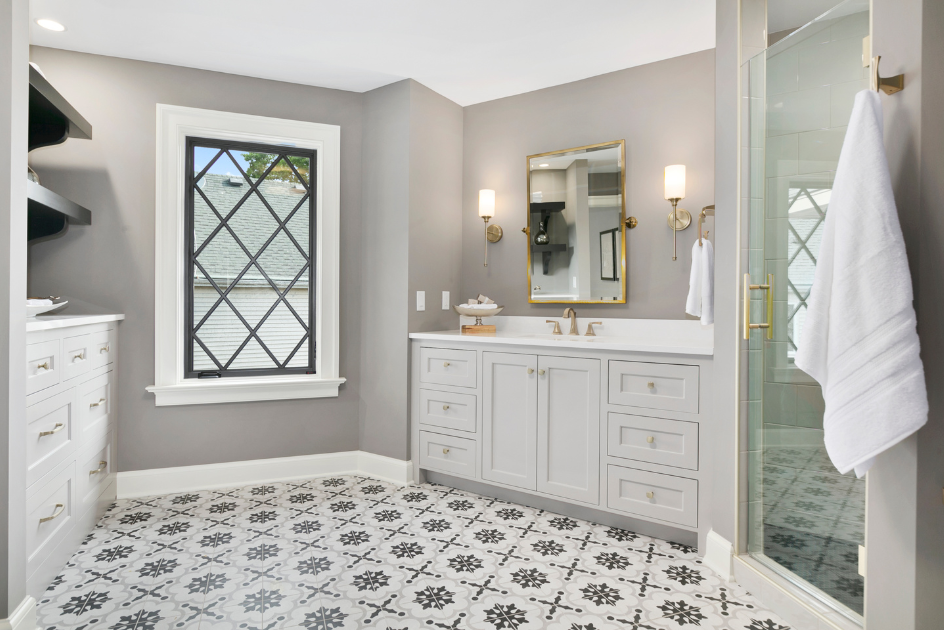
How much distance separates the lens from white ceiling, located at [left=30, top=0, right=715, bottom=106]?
2.32 m

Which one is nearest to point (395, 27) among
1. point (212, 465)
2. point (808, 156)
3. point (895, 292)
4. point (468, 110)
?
point (468, 110)

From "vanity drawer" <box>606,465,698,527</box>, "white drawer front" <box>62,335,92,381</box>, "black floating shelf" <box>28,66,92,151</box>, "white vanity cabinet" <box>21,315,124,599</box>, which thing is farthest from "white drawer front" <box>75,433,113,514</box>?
"vanity drawer" <box>606,465,698,527</box>

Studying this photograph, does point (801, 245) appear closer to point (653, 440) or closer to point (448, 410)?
point (653, 440)

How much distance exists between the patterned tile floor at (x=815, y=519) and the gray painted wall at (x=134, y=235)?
2502 millimetres

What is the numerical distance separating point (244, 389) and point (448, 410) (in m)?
1.20

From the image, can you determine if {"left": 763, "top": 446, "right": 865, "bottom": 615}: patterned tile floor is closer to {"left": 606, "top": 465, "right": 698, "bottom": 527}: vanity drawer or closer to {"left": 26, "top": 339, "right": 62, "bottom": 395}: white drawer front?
{"left": 606, "top": 465, "right": 698, "bottom": 527}: vanity drawer

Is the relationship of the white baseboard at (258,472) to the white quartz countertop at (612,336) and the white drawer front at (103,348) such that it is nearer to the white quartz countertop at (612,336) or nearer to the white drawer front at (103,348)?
the white drawer front at (103,348)

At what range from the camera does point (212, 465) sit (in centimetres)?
294

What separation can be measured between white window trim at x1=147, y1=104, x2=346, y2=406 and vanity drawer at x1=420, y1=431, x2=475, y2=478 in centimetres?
68

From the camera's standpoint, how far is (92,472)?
93.4 inches

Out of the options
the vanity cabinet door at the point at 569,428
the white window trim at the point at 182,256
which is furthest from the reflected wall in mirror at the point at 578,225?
the white window trim at the point at 182,256

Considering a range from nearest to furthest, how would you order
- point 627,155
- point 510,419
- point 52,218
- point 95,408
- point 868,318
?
1. point 868,318
2. point 95,408
3. point 52,218
4. point 510,419
5. point 627,155

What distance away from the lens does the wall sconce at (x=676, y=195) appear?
2.61m

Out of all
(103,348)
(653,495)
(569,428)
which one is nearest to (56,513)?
(103,348)
